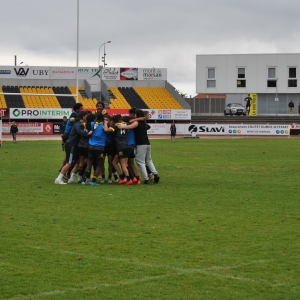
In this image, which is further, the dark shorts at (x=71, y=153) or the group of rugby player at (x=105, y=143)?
the dark shorts at (x=71, y=153)

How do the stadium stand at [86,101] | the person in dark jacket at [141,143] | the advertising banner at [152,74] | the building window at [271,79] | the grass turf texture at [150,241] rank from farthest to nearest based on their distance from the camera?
the building window at [271,79], the advertising banner at [152,74], the stadium stand at [86,101], the person in dark jacket at [141,143], the grass turf texture at [150,241]

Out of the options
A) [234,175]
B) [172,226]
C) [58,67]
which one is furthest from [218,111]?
[172,226]

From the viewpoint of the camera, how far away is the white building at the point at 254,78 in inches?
3219

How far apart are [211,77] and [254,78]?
5.52m

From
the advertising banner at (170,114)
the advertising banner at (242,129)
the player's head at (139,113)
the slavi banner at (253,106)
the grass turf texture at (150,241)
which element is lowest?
the grass turf texture at (150,241)

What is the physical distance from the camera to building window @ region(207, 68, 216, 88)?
84.1 m

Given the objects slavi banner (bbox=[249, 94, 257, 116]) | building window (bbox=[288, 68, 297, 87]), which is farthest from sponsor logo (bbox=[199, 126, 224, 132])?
building window (bbox=[288, 68, 297, 87])

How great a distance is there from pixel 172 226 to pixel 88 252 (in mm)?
2286

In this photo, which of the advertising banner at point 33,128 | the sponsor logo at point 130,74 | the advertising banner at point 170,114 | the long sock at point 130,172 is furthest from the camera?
the sponsor logo at point 130,74

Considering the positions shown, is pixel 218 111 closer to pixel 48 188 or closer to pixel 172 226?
pixel 48 188

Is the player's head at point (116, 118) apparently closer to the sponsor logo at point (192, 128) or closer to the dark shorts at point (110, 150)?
the dark shorts at point (110, 150)

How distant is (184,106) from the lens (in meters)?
69.6

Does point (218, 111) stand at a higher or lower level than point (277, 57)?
lower

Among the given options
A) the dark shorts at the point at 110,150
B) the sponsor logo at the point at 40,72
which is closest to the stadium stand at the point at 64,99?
the sponsor logo at the point at 40,72
